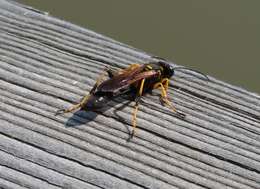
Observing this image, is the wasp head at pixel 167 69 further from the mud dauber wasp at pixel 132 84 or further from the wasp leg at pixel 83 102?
the wasp leg at pixel 83 102

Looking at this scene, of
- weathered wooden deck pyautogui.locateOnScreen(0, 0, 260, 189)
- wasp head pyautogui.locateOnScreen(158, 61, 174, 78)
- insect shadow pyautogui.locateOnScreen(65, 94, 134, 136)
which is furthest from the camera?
wasp head pyautogui.locateOnScreen(158, 61, 174, 78)

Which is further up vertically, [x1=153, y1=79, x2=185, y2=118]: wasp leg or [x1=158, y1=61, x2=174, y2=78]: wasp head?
[x1=158, y1=61, x2=174, y2=78]: wasp head

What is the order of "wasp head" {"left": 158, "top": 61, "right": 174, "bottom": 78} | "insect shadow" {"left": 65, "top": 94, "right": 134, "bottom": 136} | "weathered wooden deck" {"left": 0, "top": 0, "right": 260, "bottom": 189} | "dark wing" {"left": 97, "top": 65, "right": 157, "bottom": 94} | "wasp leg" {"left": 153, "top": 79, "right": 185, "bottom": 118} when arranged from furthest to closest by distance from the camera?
"wasp head" {"left": 158, "top": 61, "right": 174, "bottom": 78}, "dark wing" {"left": 97, "top": 65, "right": 157, "bottom": 94}, "wasp leg" {"left": 153, "top": 79, "right": 185, "bottom": 118}, "insect shadow" {"left": 65, "top": 94, "right": 134, "bottom": 136}, "weathered wooden deck" {"left": 0, "top": 0, "right": 260, "bottom": 189}

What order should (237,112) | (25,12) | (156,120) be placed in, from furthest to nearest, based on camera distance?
(25,12)
(237,112)
(156,120)

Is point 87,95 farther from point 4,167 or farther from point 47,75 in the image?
point 4,167

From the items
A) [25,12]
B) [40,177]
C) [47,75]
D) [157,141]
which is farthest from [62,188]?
[25,12]

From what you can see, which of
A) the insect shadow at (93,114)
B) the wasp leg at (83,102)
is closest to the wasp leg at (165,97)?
the insect shadow at (93,114)

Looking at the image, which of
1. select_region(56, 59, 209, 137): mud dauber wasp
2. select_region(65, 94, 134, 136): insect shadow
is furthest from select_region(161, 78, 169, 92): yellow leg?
select_region(65, 94, 134, 136): insect shadow

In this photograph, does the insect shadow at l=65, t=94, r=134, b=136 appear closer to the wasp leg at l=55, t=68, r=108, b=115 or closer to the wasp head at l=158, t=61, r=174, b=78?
the wasp leg at l=55, t=68, r=108, b=115
